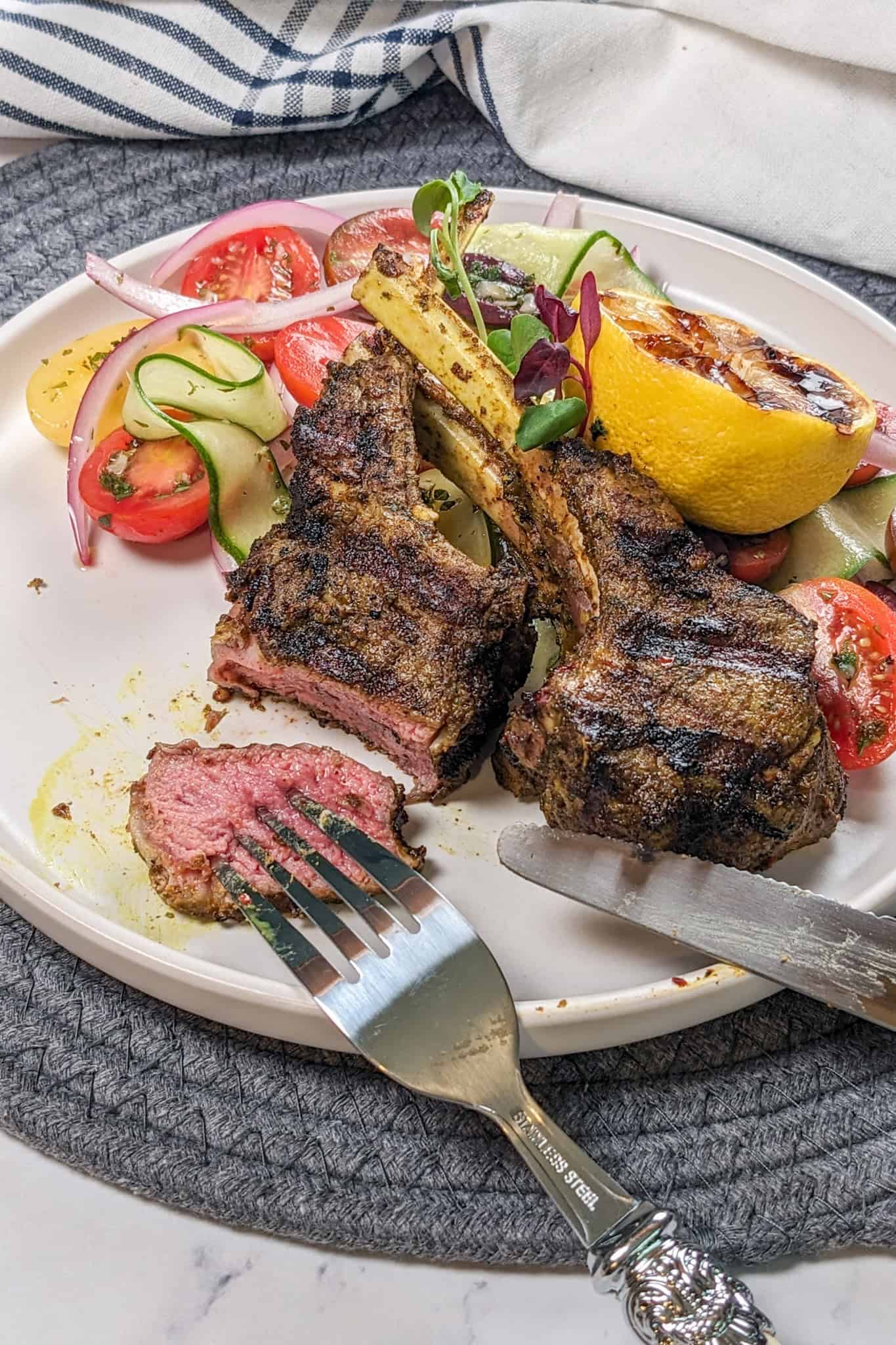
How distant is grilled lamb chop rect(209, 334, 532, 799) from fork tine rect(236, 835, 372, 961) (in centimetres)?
42

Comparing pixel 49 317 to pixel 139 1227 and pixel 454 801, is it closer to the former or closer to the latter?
pixel 454 801

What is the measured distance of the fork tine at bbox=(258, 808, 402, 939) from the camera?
92.3 inches

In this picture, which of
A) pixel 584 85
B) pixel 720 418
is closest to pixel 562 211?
pixel 584 85

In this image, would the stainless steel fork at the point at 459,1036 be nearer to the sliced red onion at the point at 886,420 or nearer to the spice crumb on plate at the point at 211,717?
the spice crumb on plate at the point at 211,717

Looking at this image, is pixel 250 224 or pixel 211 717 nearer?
pixel 211 717

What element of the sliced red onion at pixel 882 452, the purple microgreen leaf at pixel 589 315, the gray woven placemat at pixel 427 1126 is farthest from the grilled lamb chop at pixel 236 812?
the sliced red onion at pixel 882 452

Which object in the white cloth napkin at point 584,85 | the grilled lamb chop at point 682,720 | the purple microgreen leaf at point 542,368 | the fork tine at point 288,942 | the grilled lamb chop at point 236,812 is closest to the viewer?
the fork tine at point 288,942

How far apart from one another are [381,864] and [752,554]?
1264mm

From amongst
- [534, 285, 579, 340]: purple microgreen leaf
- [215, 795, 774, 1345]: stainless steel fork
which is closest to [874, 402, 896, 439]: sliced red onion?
[534, 285, 579, 340]: purple microgreen leaf

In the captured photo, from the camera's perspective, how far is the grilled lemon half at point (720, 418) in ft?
8.54

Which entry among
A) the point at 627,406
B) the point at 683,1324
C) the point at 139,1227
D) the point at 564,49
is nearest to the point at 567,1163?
the point at 683,1324

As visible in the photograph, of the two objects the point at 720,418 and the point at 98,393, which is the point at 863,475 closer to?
the point at 720,418

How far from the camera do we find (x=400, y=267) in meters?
3.15

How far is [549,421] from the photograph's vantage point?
276cm
